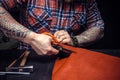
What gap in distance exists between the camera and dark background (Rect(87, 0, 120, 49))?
1656 mm

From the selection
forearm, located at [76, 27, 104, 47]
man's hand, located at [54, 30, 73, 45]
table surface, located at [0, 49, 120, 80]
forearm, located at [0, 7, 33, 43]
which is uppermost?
forearm, located at [0, 7, 33, 43]

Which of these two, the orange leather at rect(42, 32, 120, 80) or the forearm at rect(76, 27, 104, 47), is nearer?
the orange leather at rect(42, 32, 120, 80)

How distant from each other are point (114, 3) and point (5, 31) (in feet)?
2.74

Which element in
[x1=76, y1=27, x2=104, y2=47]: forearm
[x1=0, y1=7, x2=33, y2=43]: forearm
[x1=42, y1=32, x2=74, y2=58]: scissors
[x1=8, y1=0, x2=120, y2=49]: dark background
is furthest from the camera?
[x1=8, y1=0, x2=120, y2=49]: dark background

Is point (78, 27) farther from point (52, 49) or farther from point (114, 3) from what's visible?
point (114, 3)

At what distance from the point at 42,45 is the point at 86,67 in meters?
0.20

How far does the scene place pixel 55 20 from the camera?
3.67 feet

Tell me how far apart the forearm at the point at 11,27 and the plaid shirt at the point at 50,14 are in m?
0.05

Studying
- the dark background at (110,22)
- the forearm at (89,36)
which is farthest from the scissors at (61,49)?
the dark background at (110,22)

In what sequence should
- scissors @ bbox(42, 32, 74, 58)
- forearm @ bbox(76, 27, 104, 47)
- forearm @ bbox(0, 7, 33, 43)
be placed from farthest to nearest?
forearm @ bbox(76, 27, 104, 47) < forearm @ bbox(0, 7, 33, 43) < scissors @ bbox(42, 32, 74, 58)

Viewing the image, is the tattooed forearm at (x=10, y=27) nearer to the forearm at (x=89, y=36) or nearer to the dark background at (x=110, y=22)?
the forearm at (x=89, y=36)

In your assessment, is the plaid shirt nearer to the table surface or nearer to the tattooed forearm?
the tattooed forearm

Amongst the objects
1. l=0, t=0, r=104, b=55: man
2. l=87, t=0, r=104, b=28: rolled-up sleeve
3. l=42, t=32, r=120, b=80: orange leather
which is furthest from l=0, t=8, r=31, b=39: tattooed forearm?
l=87, t=0, r=104, b=28: rolled-up sleeve

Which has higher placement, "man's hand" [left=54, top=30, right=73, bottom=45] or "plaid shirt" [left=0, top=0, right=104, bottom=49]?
"plaid shirt" [left=0, top=0, right=104, bottom=49]
